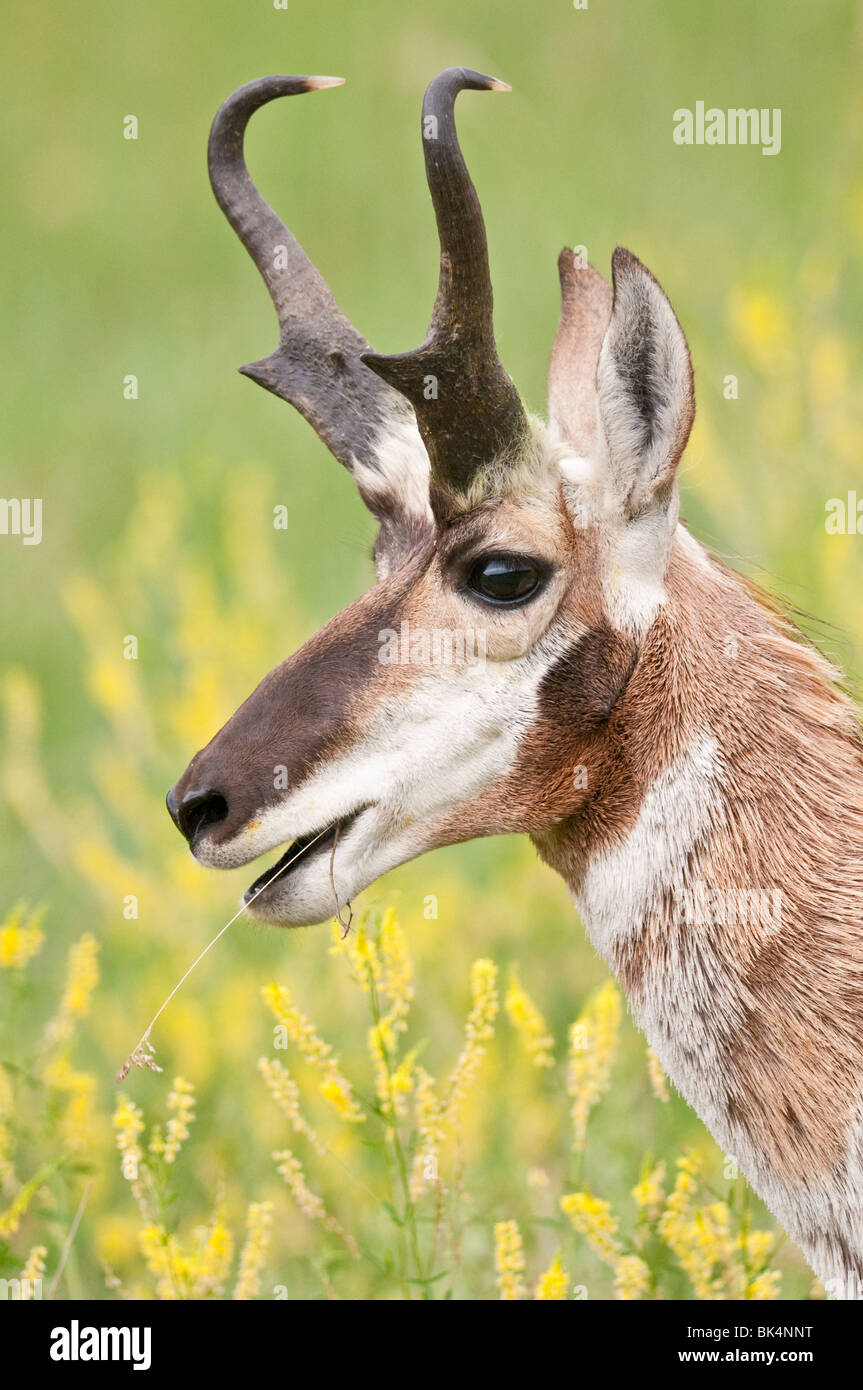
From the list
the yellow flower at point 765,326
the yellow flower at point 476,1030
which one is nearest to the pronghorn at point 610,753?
the yellow flower at point 476,1030

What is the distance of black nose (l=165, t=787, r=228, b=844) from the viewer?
13.3 ft

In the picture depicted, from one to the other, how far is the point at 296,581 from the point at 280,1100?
6044 millimetres

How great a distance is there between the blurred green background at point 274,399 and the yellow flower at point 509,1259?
0.73 metres

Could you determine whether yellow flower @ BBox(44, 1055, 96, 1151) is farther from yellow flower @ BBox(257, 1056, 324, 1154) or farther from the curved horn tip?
the curved horn tip

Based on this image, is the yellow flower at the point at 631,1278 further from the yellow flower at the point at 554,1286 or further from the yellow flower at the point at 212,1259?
the yellow flower at the point at 212,1259

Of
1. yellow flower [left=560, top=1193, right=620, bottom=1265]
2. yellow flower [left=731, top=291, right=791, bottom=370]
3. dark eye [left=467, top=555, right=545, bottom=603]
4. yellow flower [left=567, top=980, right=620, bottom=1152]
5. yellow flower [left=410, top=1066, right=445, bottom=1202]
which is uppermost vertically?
yellow flower [left=731, top=291, right=791, bottom=370]

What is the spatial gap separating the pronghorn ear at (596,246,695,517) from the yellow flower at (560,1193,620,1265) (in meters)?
2.01

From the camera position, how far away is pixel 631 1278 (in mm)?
4672

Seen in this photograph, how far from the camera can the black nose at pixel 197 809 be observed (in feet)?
13.3

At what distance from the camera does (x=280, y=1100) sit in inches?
186

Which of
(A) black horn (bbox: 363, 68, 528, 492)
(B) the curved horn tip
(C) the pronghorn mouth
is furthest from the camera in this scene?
(B) the curved horn tip

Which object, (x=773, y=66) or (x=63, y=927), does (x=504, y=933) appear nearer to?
(x=63, y=927)

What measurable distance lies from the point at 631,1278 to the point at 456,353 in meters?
2.77

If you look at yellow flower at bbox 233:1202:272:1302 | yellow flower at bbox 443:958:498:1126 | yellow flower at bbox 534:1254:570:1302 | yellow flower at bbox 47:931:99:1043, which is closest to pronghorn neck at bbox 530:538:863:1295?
yellow flower at bbox 443:958:498:1126
